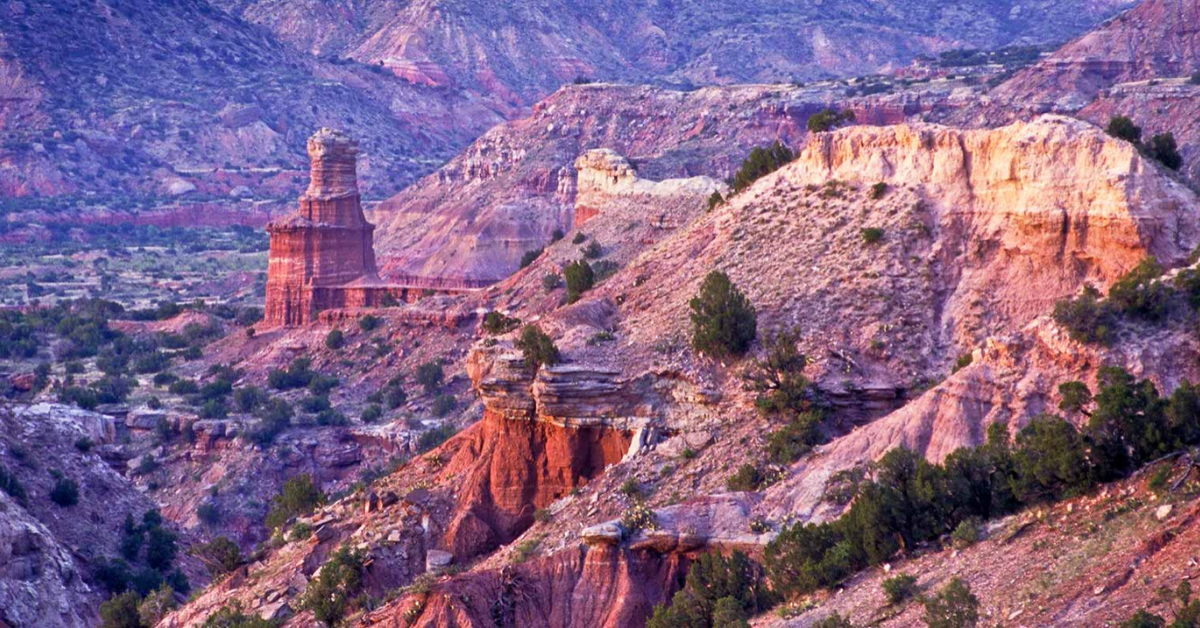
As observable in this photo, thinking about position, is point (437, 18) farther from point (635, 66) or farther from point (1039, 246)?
point (1039, 246)

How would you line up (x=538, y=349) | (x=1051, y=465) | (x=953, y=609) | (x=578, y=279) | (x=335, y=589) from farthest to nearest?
(x=578, y=279), (x=538, y=349), (x=335, y=589), (x=1051, y=465), (x=953, y=609)

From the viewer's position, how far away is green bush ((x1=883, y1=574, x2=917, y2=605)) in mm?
23188

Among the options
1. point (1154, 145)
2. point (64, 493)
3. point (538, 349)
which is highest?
point (1154, 145)

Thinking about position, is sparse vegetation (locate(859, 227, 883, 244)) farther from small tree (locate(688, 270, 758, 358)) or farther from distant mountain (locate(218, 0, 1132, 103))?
distant mountain (locate(218, 0, 1132, 103))

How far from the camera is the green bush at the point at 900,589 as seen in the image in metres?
23.2

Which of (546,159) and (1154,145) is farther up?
(1154,145)

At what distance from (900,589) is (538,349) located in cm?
1298

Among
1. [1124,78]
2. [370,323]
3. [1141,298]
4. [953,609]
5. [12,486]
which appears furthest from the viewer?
[1124,78]

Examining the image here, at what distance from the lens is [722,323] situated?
34.9 meters

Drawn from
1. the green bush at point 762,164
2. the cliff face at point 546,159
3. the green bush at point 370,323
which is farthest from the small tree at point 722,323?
the cliff face at point 546,159

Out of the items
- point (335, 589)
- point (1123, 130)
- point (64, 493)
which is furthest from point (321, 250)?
point (335, 589)

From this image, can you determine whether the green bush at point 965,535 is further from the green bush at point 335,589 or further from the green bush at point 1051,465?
the green bush at point 335,589

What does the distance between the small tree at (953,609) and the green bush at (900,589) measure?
1284mm

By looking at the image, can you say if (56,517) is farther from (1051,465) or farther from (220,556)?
(1051,465)
